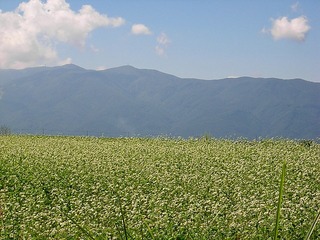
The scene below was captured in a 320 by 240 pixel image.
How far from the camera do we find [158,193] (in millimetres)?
18641

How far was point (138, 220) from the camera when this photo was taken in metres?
14.3

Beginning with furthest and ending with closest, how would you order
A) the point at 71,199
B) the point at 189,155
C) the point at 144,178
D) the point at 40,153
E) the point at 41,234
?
the point at 40,153 < the point at 189,155 < the point at 144,178 < the point at 71,199 < the point at 41,234

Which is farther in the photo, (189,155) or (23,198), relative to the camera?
(189,155)

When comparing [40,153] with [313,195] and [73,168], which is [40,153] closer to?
[73,168]

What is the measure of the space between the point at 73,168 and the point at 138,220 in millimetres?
11391

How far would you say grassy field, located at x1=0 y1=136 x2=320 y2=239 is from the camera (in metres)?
12.4

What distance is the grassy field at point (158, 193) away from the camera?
1237 centimetres

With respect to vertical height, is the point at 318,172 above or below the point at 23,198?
above

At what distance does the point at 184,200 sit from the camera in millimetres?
17406

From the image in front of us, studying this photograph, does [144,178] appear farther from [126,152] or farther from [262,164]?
[126,152]

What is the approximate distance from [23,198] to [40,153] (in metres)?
10.9

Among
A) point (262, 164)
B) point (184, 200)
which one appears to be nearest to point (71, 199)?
point (184, 200)

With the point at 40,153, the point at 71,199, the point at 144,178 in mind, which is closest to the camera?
the point at 71,199

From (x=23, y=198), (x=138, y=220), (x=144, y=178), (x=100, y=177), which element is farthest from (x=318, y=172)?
(x=23, y=198)
